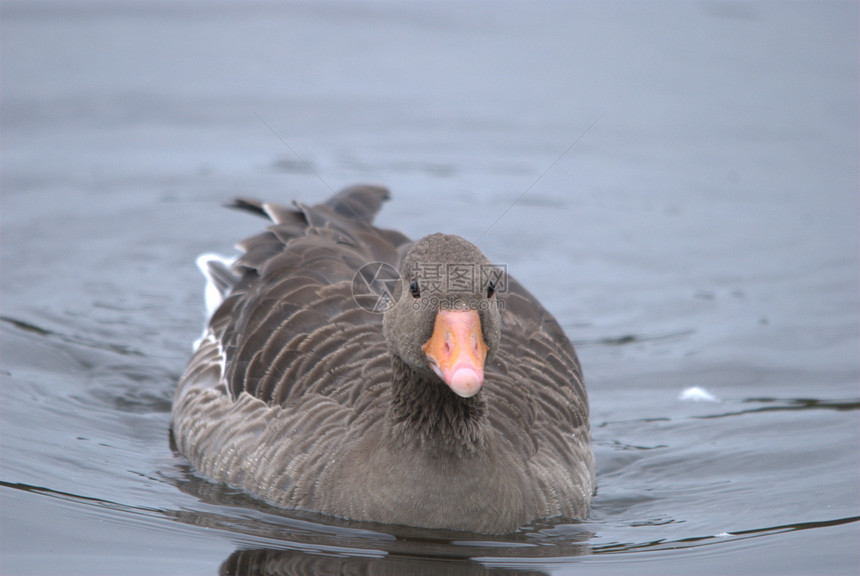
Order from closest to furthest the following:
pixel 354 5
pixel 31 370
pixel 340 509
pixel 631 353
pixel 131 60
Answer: pixel 340 509 < pixel 31 370 < pixel 631 353 < pixel 131 60 < pixel 354 5

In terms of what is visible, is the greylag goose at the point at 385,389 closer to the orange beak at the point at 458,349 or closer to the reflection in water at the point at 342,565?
the orange beak at the point at 458,349

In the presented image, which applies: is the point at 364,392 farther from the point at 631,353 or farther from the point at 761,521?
the point at 631,353

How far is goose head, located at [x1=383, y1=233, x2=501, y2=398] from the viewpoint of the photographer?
6551 mm

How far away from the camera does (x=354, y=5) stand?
22.1m

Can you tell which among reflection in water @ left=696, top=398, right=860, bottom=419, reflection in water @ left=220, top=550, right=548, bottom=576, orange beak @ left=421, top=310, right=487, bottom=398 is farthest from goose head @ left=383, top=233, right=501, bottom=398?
reflection in water @ left=696, top=398, right=860, bottom=419

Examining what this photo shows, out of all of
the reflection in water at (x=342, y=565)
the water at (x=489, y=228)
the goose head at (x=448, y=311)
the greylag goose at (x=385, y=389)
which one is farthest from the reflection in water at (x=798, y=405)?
the goose head at (x=448, y=311)

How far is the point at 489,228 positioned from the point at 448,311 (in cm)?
848

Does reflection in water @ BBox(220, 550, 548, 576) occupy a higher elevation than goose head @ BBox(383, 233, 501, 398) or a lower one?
lower

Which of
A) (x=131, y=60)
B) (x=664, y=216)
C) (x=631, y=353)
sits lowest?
(x=631, y=353)

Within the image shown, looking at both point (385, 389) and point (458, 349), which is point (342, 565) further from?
point (458, 349)

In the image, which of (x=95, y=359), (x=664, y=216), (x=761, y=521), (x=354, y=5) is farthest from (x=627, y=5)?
(x=761, y=521)

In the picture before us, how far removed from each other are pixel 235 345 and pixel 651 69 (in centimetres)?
1290

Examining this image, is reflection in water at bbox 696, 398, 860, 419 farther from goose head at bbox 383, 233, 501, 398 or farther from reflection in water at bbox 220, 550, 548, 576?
goose head at bbox 383, 233, 501, 398

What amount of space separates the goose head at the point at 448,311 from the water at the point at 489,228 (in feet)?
4.46
